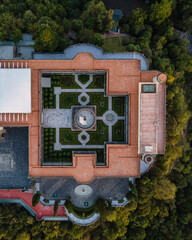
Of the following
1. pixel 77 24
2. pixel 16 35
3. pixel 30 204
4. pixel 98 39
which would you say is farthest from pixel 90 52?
pixel 30 204

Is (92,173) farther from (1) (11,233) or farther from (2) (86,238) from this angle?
(1) (11,233)

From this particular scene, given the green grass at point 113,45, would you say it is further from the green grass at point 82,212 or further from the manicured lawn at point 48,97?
the green grass at point 82,212

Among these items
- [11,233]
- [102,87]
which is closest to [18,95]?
[102,87]

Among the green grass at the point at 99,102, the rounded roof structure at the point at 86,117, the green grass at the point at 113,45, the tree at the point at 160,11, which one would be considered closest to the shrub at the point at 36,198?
the rounded roof structure at the point at 86,117

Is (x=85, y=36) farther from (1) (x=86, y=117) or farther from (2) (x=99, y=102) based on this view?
(1) (x=86, y=117)

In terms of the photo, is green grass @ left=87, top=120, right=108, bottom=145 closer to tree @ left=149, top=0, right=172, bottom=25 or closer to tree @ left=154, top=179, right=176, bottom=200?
tree @ left=154, top=179, right=176, bottom=200

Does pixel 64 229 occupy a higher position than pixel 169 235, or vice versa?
pixel 64 229

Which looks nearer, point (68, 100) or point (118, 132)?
point (68, 100)
